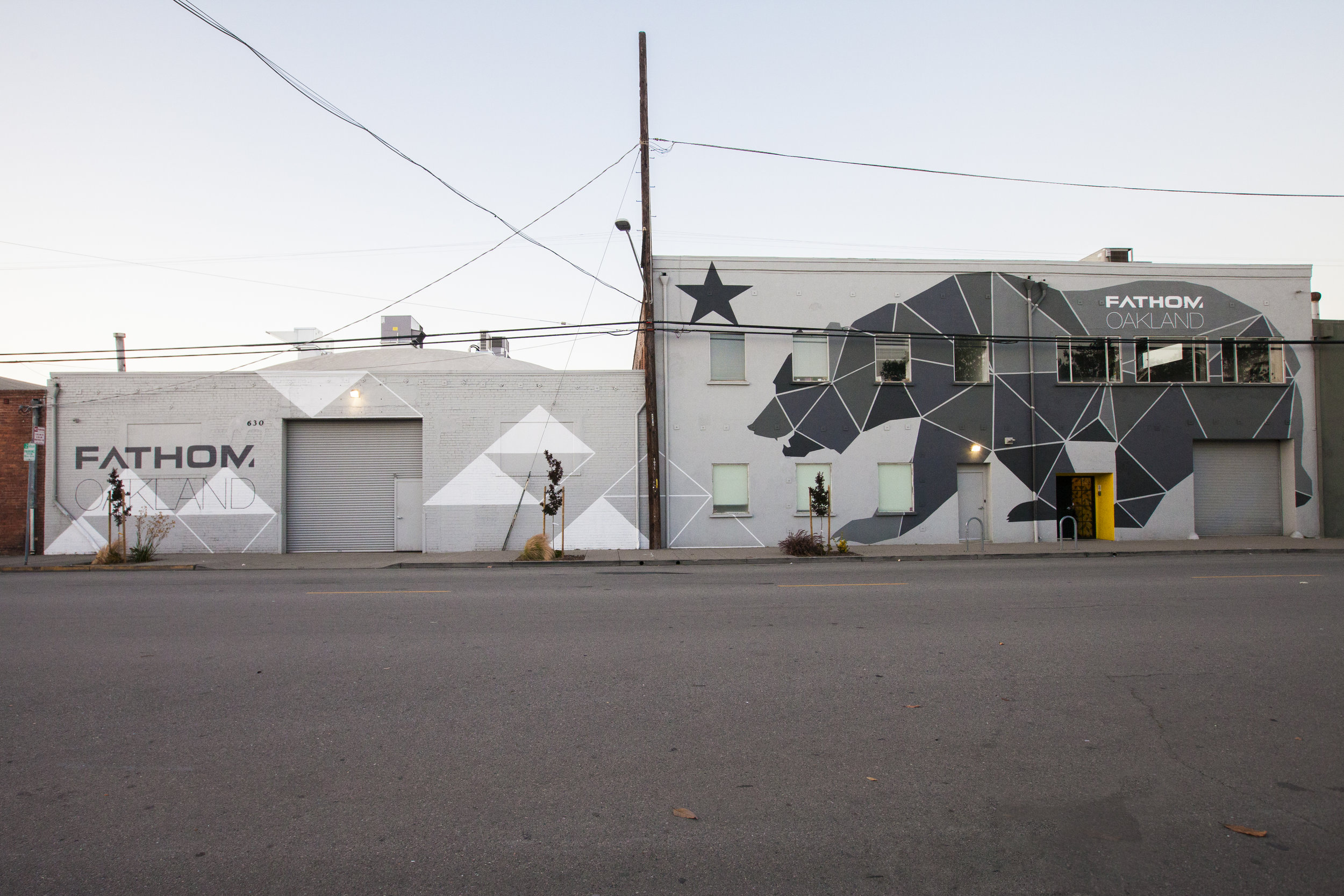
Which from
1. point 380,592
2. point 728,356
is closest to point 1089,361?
point 728,356

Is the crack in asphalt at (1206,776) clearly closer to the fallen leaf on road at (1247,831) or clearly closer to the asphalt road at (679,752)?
the asphalt road at (679,752)

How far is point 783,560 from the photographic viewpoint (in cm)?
1741

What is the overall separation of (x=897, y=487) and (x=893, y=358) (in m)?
3.55

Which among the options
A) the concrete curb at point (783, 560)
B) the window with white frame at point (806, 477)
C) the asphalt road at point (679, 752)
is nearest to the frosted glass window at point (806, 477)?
the window with white frame at point (806, 477)

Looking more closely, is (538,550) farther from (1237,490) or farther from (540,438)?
(1237,490)

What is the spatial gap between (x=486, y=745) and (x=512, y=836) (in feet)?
4.03

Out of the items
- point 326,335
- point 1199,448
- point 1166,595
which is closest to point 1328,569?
point 1166,595

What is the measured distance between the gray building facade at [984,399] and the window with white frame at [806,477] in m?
0.06

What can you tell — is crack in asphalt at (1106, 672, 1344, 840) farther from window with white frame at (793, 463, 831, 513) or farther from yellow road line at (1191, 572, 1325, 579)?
window with white frame at (793, 463, 831, 513)

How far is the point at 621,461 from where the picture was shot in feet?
67.4

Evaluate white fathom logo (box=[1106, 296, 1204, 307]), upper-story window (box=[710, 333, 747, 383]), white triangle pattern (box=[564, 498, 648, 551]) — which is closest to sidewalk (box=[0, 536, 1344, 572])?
white triangle pattern (box=[564, 498, 648, 551])

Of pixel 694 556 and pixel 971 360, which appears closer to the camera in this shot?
pixel 694 556

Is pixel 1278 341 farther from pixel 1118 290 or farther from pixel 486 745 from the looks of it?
pixel 486 745

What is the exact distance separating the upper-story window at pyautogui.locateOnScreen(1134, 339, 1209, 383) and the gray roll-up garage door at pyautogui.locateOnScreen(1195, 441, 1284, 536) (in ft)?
6.51
